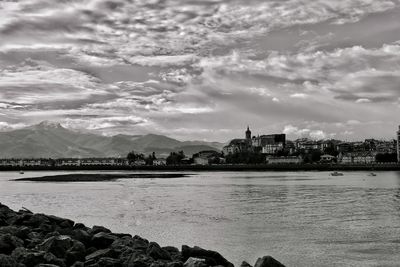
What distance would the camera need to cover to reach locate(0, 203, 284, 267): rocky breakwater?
13.6m

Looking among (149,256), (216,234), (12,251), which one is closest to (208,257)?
(149,256)

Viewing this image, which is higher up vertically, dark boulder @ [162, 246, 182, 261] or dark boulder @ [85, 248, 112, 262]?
dark boulder @ [85, 248, 112, 262]

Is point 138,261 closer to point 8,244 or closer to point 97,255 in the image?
point 97,255

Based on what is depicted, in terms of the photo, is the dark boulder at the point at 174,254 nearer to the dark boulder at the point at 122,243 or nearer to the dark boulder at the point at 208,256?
the dark boulder at the point at 208,256

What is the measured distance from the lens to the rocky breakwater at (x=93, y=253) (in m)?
13.6

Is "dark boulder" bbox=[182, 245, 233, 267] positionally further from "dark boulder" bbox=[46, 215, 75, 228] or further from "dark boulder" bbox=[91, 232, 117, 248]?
"dark boulder" bbox=[46, 215, 75, 228]

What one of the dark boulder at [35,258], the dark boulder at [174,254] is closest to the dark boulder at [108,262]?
the dark boulder at [35,258]

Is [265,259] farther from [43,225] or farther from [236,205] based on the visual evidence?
[236,205]

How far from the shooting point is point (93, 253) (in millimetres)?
15523

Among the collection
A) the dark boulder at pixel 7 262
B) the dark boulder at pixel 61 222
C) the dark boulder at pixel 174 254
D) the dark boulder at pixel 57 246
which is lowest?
the dark boulder at pixel 174 254

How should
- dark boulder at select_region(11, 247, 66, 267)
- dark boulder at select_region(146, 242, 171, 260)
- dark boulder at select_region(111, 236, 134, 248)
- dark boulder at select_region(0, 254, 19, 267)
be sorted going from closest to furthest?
1. dark boulder at select_region(0, 254, 19, 267)
2. dark boulder at select_region(11, 247, 66, 267)
3. dark boulder at select_region(146, 242, 171, 260)
4. dark boulder at select_region(111, 236, 134, 248)

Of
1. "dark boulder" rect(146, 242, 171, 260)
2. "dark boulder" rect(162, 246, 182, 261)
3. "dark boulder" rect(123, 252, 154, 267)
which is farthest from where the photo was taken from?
"dark boulder" rect(162, 246, 182, 261)

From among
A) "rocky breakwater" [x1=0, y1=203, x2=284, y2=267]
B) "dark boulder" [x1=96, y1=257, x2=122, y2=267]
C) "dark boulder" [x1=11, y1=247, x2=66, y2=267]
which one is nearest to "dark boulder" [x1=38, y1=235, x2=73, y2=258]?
"rocky breakwater" [x1=0, y1=203, x2=284, y2=267]

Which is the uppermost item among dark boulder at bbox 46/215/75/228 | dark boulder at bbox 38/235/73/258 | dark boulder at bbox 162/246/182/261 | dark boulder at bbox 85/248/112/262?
dark boulder at bbox 38/235/73/258
